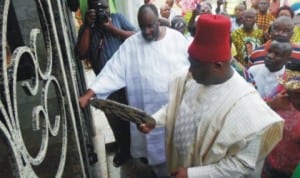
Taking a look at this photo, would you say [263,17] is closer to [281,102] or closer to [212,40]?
[281,102]

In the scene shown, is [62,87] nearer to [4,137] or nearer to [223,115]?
[4,137]

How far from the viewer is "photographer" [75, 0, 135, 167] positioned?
105 inches

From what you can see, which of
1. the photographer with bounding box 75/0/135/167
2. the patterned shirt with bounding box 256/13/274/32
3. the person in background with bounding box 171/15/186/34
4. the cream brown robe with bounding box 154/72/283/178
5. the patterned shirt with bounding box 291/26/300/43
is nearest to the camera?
the cream brown robe with bounding box 154/72/283/178

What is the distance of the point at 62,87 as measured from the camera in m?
1.34

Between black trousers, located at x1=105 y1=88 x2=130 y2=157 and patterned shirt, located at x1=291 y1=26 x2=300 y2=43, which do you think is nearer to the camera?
black trousers, located at x1=105 y1=88 x2=130 y2=157

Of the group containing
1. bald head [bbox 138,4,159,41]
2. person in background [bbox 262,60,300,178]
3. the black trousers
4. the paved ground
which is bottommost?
the paved ground

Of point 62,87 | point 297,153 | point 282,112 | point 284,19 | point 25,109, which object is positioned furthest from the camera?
point 284,19

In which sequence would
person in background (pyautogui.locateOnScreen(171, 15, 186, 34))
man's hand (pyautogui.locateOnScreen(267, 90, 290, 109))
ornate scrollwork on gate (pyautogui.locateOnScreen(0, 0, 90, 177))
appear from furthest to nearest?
person in background (pyautogui.locateOnScreen(171, 15, 186, 34)) < man's hand (pyautogui.locateOnScreen(267, 90, 290, 109)) < ornate scrollwork on gate (pyautogui.locateOnScreen(0, 0, 90, 177))

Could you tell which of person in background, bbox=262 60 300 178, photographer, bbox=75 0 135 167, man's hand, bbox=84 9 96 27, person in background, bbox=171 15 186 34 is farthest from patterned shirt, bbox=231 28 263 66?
man's hand, bbox=84 9 96 27

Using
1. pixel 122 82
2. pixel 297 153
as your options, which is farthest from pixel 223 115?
pixel 122 82

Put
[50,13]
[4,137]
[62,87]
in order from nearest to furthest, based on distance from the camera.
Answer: [4,137], [50,13], [62,87]

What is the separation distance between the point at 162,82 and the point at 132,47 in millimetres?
381

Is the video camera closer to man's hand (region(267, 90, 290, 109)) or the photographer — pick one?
the photographer

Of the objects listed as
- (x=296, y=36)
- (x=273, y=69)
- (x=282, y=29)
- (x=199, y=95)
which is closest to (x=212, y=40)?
(x=199, y=95)
